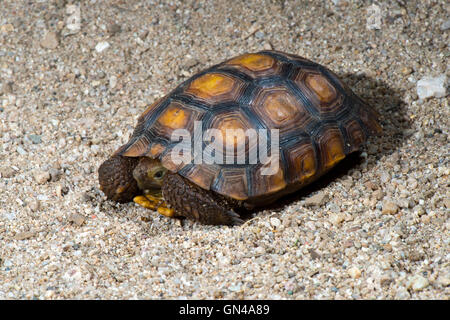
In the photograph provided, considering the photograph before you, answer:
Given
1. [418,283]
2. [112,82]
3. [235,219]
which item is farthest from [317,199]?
[112,82]

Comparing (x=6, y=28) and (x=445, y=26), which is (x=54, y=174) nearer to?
(x=6, y=28)

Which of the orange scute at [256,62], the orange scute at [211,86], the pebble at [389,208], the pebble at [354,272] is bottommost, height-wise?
the pebble at [389,208]

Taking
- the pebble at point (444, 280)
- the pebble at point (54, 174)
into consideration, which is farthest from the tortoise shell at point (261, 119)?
the pebble at point (444, 280)

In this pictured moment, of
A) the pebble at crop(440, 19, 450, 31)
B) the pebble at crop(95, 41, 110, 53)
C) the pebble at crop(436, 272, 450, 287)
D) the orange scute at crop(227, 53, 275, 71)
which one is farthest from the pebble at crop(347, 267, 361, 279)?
the pebble at crop(95, 41, 110, 53)

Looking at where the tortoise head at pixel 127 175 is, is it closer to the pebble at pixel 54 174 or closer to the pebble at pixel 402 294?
the pebble at pixel 54 174

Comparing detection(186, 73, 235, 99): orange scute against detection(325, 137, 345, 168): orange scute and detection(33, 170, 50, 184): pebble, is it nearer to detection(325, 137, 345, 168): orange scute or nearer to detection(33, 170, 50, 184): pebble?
detection(325, 137, 345, 168): orange scute

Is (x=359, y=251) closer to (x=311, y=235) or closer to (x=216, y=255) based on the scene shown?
(x=311, y=235)
